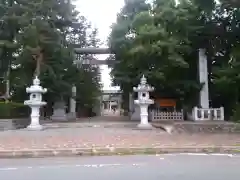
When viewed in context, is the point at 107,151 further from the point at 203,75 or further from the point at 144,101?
the point at 203,75

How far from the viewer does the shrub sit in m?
20.9

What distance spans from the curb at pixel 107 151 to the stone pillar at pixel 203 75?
13.8m

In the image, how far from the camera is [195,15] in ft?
72.5

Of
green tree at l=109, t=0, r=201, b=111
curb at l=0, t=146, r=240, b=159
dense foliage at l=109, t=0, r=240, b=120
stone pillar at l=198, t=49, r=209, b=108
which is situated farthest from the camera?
stone pillar at l=198, t=49, r=209, b=108

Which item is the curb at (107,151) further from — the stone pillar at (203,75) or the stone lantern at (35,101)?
the stone pillar at (203,75)

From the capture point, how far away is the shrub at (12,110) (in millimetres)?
20891

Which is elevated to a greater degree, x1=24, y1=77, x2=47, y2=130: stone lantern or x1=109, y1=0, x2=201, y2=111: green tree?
x1=109, y1=0, x2=201, y2=111: green tree

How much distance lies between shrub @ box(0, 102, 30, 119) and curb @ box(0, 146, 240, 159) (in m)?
12.5

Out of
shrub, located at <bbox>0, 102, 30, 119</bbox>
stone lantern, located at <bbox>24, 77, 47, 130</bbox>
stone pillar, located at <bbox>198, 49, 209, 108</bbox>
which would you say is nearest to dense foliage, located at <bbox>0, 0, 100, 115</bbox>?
shrub, located at <bbox>0, 102, 30, 119</bbox>

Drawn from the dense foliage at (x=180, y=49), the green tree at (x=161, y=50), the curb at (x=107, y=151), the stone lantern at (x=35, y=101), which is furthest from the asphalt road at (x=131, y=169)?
the green tree at (x=161, y=50)

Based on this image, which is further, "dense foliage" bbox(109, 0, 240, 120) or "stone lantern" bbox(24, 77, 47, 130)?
"dense foliage" bbox(109, 0, 240, 120)

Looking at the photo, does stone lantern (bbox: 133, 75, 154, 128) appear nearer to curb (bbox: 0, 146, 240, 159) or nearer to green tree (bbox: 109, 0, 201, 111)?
green tree (bbox: 109, 0, 201, 111)

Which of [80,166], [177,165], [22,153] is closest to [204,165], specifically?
[177,165]

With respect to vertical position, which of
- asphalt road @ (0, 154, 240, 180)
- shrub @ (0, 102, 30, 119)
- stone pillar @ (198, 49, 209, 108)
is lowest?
asphalt road @ (0, 154, 240, 180)
